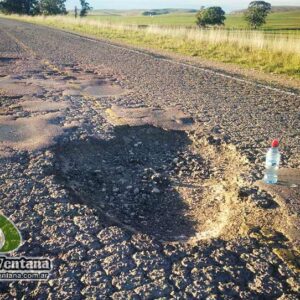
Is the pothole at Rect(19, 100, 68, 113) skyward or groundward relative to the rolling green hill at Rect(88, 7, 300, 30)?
groundward

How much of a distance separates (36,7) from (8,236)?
6921cm

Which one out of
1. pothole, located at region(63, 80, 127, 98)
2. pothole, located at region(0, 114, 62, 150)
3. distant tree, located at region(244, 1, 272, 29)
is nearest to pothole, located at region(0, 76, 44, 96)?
pothole, located at region(63, 80, 127, 98)

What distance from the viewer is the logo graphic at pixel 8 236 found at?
2414 millimetres

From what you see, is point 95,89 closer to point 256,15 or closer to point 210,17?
point 256,15

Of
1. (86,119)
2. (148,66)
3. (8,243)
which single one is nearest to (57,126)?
(86,119)

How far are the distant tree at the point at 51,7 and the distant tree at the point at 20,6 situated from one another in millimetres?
3084

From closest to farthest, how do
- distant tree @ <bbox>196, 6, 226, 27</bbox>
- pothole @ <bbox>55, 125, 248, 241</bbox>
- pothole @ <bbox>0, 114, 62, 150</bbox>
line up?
pothole @ <bbox>55, 125, 248, 241</bbox>, pothole @ <bbox>0, 114, 62, 150</bbox>, distant tree @ <bbox>196, 6, 226, 27</bbox>

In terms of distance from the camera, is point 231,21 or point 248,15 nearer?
point 248,15

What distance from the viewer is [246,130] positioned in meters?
4.86

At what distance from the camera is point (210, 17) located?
57.7 meters

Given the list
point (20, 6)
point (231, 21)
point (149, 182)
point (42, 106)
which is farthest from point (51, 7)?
point (149, 182)

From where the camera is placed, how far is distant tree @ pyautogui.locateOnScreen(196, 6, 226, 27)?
5766cm

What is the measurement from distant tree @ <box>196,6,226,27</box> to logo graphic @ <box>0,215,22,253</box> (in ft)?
192

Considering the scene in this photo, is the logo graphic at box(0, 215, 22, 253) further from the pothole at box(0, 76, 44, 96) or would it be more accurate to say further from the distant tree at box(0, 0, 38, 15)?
the distant tree at box(0, 0, 38, 15)
